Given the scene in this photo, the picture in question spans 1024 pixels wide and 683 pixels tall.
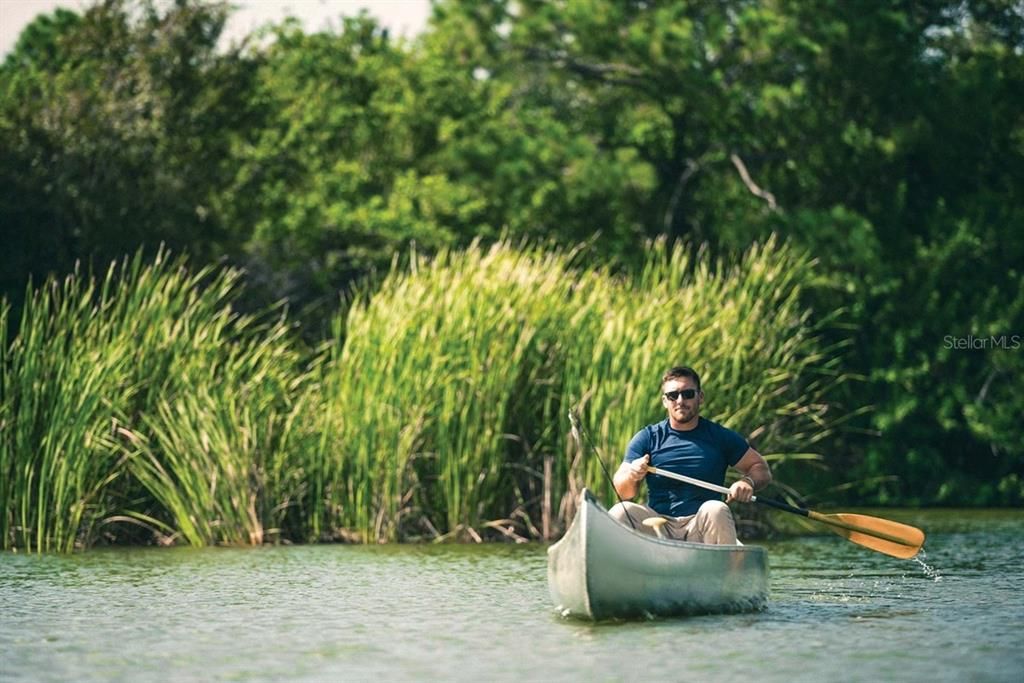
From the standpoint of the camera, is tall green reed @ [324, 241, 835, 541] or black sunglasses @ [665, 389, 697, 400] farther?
tall green reed @ [324, 241, 835, 541]

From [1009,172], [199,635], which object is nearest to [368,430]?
[199,635]

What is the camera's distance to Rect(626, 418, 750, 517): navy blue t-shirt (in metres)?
12.2

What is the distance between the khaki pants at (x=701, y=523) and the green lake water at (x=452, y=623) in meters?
0.48

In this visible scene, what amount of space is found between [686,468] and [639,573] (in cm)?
98

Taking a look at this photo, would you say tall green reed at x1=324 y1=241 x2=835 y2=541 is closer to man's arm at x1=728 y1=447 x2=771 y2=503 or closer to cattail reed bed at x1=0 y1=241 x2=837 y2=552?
cattail reed bed at x1=0 y1=241 x2=837 y2=552

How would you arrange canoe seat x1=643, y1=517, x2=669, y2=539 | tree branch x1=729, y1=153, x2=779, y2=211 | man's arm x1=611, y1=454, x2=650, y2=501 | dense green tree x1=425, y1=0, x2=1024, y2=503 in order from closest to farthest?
man's arm x1=611, y1=454, x2=650, y2=501 → canoe seat x1=643, y1=517, x2=669, y2=539 → dense green tree x1=425, y1=0, x2=1024, y2=503 → tree branch x1=729, y1=153, x2=779, y2=211

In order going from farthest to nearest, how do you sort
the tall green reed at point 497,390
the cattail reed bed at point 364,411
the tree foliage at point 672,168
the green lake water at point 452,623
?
the tree foliage at point 672,168 < the tall green reed at point 497,390 < the cattail reed bed at point 364,411 < the green lake water at point 452,623

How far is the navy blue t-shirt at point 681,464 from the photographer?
40.2ft

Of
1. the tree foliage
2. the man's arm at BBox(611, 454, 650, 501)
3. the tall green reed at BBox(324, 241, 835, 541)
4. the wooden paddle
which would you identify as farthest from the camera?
the tree foliage

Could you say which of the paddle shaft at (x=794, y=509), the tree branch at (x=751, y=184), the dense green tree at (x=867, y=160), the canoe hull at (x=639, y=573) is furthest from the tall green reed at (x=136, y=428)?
the tree branch at (x=751, y=184)

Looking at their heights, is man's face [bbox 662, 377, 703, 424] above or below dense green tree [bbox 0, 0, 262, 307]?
below

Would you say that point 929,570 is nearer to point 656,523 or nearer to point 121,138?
point 656,523

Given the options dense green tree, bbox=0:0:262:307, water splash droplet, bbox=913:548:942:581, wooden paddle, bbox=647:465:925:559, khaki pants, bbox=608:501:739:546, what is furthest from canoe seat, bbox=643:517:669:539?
dense green tree, bbox=0:0:262:307

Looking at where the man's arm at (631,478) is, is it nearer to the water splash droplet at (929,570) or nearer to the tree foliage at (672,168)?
the water splash droplet at (929,570)
